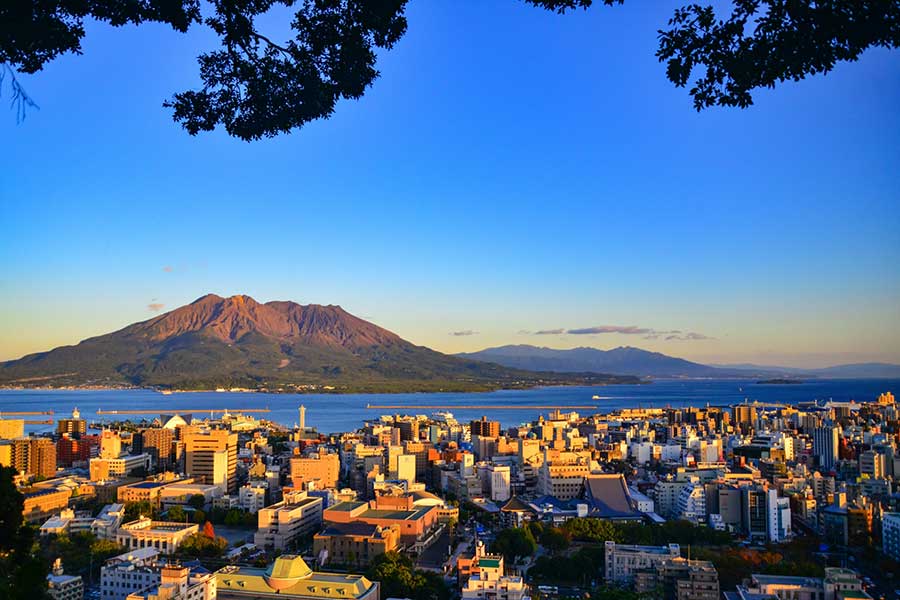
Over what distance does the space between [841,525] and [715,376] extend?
74.8 meters

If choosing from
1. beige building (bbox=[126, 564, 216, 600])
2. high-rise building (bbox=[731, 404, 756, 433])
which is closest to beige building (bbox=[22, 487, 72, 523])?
beige building (bbox=[126, 564, 216, 600])

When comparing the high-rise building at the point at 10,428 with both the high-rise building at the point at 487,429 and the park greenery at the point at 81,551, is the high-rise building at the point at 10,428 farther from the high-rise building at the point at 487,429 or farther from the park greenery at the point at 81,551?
the park greenery at the point at 81,551

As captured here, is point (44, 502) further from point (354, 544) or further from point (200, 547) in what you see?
point (354, 544)

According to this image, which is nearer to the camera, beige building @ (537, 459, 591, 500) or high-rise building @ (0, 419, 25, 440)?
beige building @ (537, 459, 591, 500)

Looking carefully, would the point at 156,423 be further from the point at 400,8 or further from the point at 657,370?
the point at 657,370

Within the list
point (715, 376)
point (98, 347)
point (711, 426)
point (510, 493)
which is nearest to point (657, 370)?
point (715, 376)

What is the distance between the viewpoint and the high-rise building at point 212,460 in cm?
1174

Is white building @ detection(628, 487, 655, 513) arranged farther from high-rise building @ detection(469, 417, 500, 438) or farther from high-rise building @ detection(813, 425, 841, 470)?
high-rise building @ detection(469, 417, 500, 438)

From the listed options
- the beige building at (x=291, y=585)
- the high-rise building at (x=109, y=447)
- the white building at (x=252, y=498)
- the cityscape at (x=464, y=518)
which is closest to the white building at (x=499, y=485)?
the cityscape at (x=464, y=518)

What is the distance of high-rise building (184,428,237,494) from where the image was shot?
11742mm

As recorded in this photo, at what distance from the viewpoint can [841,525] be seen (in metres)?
8.02

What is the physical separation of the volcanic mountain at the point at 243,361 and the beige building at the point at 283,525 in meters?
34.3

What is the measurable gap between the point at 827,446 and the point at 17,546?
14.4 m

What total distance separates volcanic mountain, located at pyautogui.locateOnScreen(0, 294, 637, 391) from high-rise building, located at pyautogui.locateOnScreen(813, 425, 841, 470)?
3074cm
